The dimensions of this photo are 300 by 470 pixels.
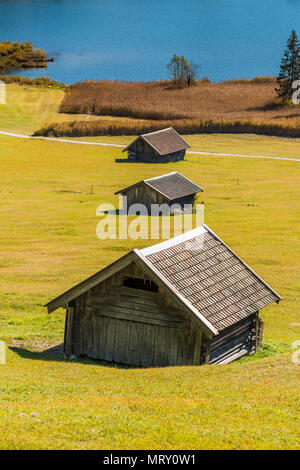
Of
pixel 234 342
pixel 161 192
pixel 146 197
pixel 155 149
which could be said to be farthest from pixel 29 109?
pixel 234 342

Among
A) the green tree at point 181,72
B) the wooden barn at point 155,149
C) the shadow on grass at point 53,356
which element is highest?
the green tree at point 181,72

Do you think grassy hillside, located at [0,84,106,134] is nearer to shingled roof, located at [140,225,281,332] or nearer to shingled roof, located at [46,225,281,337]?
shingled roof, located at [140,225,281,332]

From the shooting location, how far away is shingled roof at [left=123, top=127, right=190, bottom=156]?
7469 cm

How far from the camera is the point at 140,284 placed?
20938 millimetres

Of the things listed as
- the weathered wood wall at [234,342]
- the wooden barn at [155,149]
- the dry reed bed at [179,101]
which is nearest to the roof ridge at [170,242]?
the weathered wood wall at [234,342]

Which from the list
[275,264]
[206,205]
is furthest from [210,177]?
[275,264]

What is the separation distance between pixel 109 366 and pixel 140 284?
108 inches

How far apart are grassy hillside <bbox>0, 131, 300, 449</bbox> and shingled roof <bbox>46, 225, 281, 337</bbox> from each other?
5.83 feet

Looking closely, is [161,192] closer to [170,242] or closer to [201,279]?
[170,242]

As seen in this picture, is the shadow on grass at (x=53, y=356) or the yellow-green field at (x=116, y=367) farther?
the shadow on grass at (x=53, y=356)

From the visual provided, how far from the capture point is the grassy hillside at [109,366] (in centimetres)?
1245

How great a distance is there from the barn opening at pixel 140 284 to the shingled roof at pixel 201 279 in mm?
631

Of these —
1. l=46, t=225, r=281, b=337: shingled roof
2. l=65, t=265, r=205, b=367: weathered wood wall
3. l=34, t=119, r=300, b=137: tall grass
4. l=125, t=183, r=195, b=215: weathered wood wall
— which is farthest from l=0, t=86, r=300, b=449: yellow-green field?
l=34, t=119, r=300, b=137: tall grass

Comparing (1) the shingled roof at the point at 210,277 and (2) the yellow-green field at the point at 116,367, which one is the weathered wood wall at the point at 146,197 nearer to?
(2) the yellow-green field at the point at 116,367
